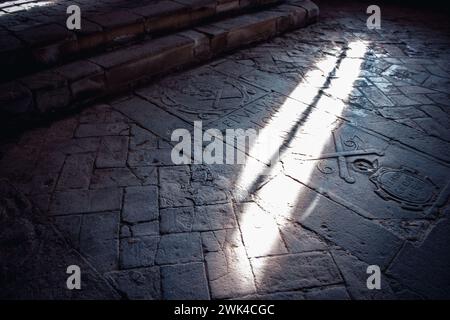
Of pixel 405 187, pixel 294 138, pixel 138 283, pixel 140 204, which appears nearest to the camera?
pixel 138 283

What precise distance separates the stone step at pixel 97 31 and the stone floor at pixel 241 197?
82cm

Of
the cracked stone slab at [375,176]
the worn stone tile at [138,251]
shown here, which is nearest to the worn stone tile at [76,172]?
the worn stone tile at [138,251]

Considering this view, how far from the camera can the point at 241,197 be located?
8.67 ft

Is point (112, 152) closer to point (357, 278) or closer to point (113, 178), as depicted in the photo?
point (113, 178)

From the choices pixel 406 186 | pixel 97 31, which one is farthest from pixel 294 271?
pixel 97 31

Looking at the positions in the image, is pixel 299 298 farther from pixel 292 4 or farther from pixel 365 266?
pixel 292 4

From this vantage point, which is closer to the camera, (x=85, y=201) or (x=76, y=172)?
(x=85, y=201)

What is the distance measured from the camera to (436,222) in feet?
8.06

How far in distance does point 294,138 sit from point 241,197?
1089 millimetres

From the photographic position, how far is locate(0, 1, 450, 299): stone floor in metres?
2.05

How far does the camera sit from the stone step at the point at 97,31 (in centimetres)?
348

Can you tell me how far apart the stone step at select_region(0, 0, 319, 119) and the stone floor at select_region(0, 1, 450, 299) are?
0.25 m

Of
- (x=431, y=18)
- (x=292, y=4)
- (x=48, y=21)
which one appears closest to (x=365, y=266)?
(x=48, y=21)

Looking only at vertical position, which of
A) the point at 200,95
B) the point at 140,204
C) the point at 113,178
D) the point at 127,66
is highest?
the point at 127,66
